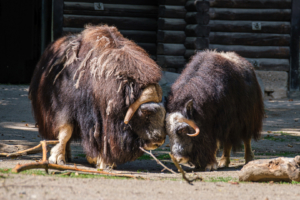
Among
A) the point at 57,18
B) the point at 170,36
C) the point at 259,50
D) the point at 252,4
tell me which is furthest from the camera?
the point at 259,50

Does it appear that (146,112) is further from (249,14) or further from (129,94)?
(249,14)

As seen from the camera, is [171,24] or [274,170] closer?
[274,170]

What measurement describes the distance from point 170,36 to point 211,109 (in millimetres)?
6263

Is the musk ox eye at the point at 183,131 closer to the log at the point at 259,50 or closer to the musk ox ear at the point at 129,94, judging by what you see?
the musk ox ear at the point at 129,94

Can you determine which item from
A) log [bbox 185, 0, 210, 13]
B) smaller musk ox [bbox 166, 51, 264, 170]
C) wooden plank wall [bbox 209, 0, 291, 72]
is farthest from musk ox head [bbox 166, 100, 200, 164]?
wooden plank wall [bbox 209, 0, 291, 72]

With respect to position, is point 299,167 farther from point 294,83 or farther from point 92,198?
point 294,83

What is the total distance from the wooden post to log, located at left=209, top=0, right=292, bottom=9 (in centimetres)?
23

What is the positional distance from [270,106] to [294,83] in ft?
4.67

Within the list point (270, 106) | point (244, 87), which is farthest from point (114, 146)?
point (270, 106)

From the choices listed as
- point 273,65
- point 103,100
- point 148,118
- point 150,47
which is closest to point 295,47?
point 273,65

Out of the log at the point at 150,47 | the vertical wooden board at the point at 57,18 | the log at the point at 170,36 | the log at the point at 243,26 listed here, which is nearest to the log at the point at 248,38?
the log at the point at 243,26

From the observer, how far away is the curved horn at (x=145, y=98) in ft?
15.4

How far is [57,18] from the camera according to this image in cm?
1109

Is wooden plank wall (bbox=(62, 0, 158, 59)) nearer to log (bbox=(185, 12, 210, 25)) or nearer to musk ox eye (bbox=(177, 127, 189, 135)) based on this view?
log (bbox=(185, 12, 210, 25))
